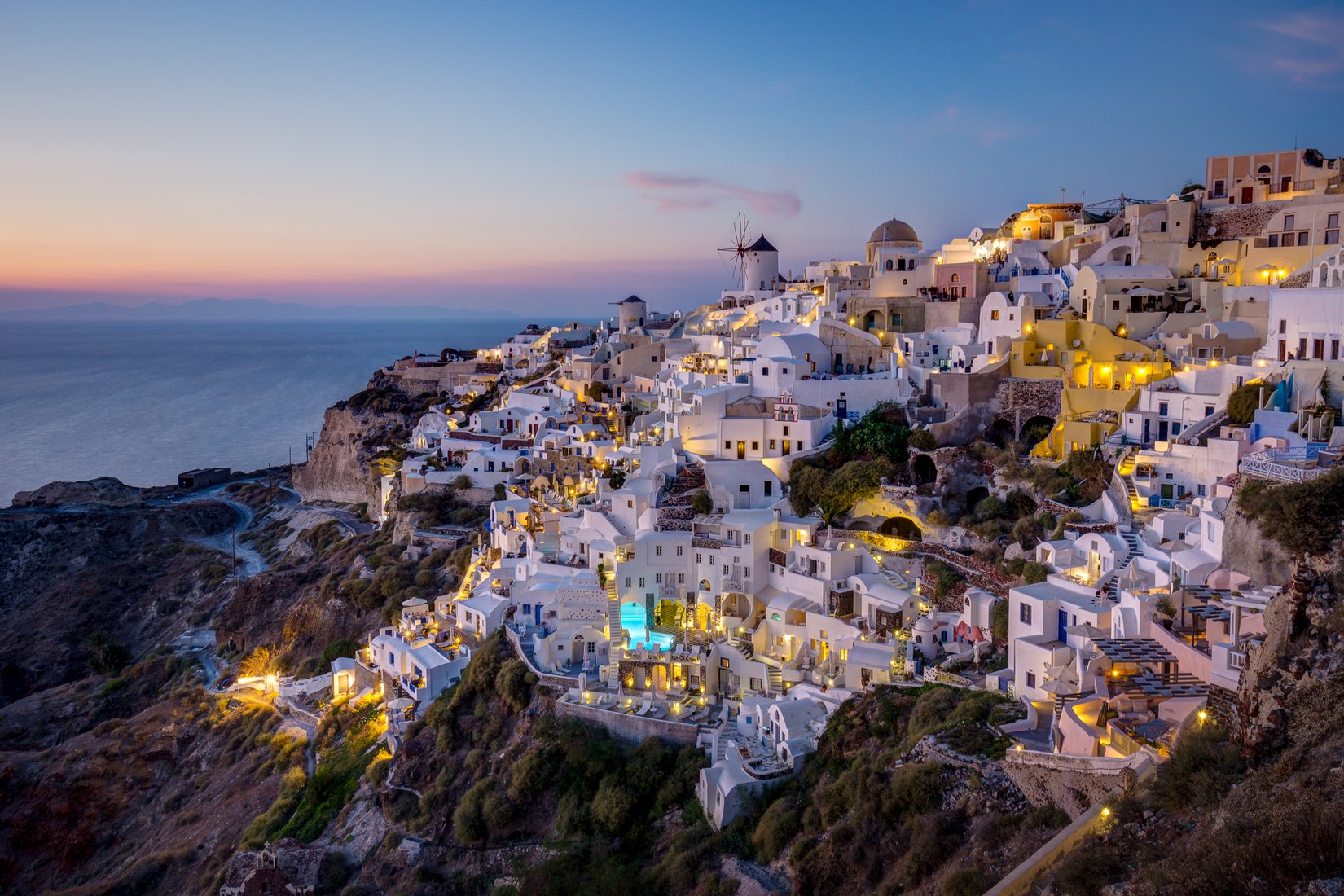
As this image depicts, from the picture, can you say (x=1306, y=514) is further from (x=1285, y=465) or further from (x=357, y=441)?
(x=357, y=441)

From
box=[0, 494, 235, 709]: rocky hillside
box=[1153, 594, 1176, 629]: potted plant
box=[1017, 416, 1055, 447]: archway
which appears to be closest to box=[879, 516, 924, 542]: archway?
box=[1017, 416, 1055, 447]: archway

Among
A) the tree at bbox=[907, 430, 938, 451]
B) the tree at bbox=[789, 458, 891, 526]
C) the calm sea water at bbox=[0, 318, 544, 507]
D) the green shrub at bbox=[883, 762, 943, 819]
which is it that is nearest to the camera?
the green shrub at bbox=[883, 762, 943, 819]

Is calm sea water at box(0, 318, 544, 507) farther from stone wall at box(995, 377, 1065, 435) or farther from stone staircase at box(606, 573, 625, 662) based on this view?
stone wall at box(995, 377, 1065, 435)

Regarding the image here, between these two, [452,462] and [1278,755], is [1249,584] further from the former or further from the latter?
[452,462]

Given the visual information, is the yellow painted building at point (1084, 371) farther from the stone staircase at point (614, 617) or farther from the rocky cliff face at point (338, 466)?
the rocky cliff face at point (338, 466)

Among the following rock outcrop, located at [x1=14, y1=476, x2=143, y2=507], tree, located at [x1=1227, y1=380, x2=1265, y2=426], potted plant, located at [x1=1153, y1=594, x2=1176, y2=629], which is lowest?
rock outcrop, located at [x1=14, y1=476, x2=143, y2=507]

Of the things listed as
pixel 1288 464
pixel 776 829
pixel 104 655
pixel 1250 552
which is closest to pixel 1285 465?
pixel 1288 464

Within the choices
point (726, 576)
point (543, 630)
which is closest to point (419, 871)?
point (543, 630)
